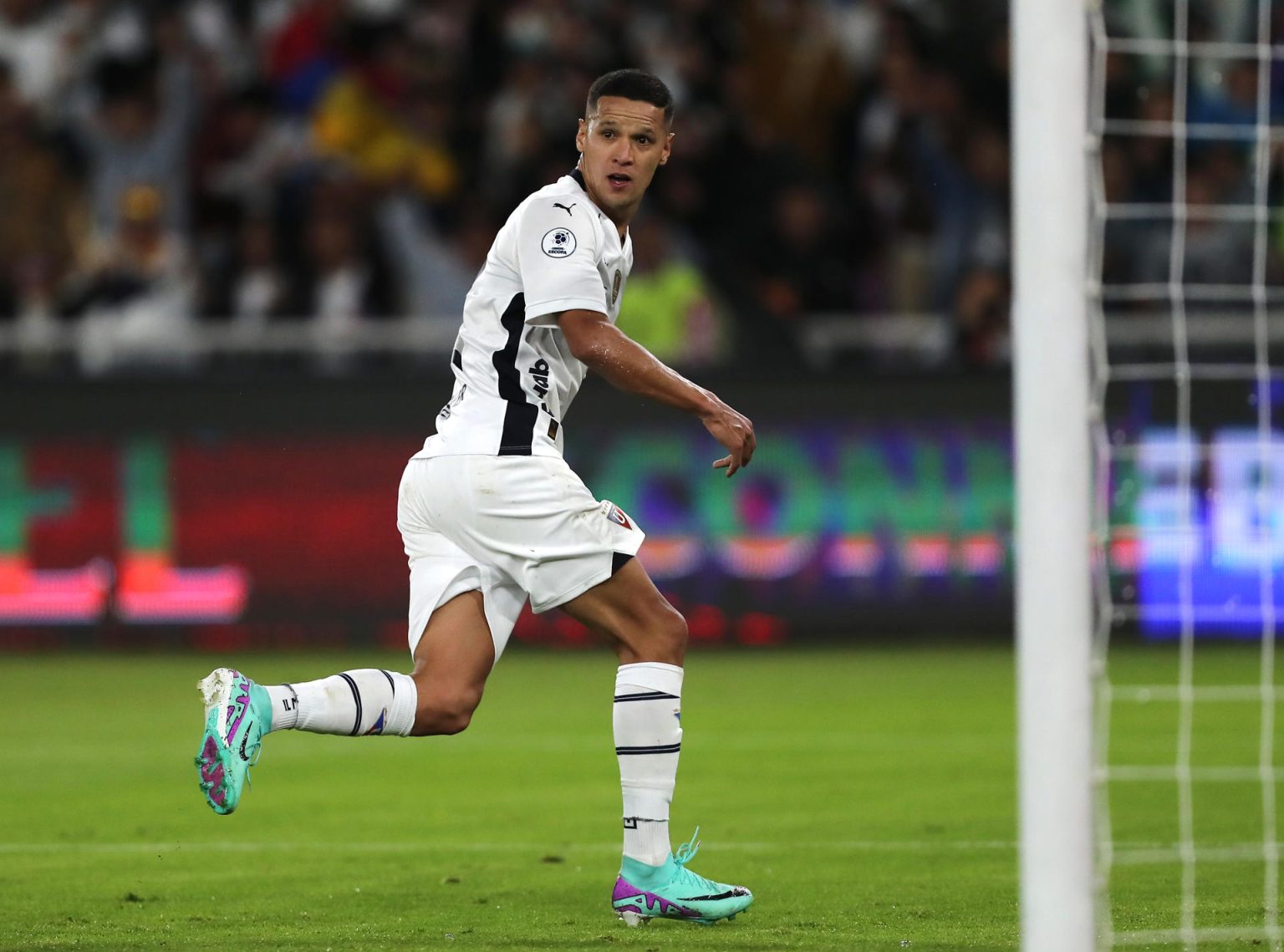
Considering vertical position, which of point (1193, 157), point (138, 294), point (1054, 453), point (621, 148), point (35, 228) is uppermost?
point (1193, 157)

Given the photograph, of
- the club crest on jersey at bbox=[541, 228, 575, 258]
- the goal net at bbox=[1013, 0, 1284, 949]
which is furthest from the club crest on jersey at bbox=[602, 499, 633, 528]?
the goal net at bbox=[1013, 0, 1284, 949]

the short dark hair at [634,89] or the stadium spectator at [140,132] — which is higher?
the stadium spectator at [140,132]

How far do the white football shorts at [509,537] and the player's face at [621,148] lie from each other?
71 centimetres

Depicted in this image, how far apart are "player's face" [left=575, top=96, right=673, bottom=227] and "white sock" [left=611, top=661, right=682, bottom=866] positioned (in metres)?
1.22

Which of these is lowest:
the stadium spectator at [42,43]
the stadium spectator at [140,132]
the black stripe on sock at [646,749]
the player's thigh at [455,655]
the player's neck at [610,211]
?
the black stripe on sock at [646,749]

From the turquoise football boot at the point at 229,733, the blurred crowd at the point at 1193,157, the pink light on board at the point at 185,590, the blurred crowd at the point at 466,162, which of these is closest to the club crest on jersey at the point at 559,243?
the turquoise football boot at the point at 229,733

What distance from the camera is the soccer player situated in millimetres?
5125

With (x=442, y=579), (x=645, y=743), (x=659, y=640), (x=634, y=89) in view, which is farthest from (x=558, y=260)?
(x=645, y=743)

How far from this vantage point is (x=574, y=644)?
13344mm

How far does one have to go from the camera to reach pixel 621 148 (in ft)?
17.4

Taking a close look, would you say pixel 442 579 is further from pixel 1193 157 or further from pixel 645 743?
pixel 1193 157

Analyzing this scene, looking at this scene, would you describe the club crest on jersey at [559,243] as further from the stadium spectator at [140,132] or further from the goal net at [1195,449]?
the stadium spectator at [140,132]

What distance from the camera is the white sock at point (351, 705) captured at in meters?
5.05

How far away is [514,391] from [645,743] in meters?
0.97
